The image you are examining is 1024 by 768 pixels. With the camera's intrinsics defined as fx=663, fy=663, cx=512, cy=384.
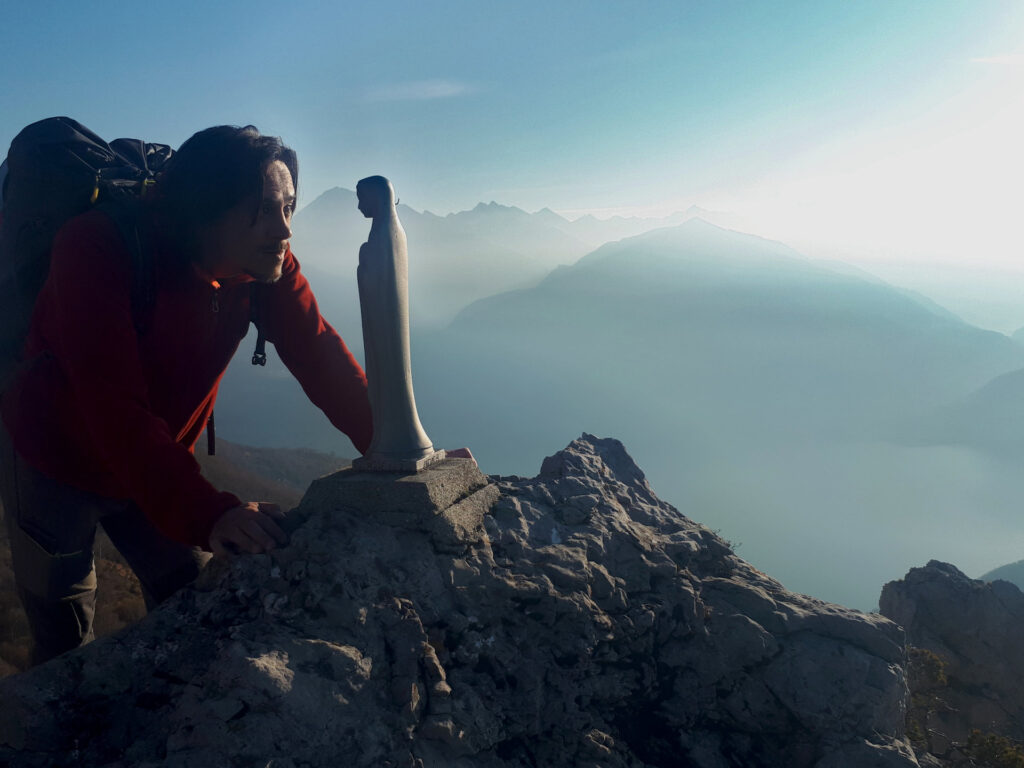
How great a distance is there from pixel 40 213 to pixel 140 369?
1.06 metres

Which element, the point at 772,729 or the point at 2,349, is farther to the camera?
the point at 772,729

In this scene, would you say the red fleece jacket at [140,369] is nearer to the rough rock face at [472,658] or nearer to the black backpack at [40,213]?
the black backpack at [40,213]

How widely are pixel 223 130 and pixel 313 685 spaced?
2961 millimetres

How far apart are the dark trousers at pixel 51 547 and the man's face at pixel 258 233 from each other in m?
1.45

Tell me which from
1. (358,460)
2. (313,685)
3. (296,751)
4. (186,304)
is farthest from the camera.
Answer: (358,460)

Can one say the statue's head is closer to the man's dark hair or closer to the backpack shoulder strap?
the man's dark hair

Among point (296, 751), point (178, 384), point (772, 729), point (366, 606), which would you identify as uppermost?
point (178, 384)

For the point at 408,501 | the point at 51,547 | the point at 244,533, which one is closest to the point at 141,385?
the point at 244,533

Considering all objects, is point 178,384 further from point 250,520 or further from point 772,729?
point 772,729

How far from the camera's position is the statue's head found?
3979 millimetres

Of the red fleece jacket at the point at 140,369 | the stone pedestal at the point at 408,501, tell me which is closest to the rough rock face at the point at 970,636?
Result: the stone pedestal at the point at 408,501

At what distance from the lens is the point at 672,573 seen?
4254 millimetres

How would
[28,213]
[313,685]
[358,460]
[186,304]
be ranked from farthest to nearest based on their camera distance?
[358,460] < [186,304] < [28,213] < [313,685]

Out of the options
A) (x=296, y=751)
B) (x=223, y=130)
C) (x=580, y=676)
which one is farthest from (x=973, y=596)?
(x=223, y=130)
